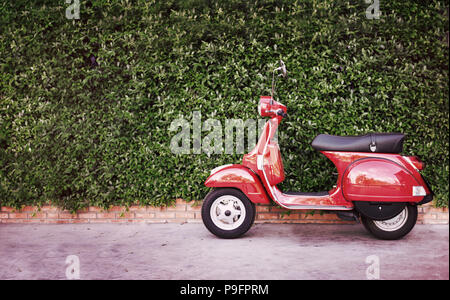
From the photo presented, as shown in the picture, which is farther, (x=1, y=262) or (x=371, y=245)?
(x=371, y=245)

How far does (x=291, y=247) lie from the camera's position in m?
4.02

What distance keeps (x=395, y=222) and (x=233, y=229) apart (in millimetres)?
1790

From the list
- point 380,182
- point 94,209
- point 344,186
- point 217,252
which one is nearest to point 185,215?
point 94,209

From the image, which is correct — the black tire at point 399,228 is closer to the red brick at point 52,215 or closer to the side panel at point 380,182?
the side panel at point 380,182

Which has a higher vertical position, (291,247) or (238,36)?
(238,36)

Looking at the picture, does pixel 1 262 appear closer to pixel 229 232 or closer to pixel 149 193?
pixel 149 193

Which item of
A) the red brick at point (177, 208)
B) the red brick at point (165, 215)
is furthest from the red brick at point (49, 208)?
the red brick at point (177, 208)

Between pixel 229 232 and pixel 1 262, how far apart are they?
2302mm

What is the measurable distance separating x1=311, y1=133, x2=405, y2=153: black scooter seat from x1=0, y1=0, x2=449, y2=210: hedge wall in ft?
2.54

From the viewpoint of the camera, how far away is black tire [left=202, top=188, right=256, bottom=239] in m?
4.30

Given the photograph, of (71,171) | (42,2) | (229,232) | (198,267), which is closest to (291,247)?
(229,232)

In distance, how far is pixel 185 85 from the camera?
199 inches
